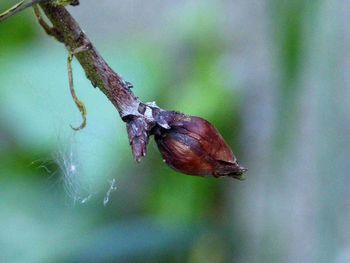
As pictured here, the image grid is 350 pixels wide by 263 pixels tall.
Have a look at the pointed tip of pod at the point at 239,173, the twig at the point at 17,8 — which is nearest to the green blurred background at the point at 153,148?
the pointed tip of pod at the point at 239,173

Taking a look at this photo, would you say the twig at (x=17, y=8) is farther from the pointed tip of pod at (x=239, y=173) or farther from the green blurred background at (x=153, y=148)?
the green blurred background at (x=153, y=148)

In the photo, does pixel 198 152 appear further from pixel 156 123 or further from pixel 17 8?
pixel 17 8

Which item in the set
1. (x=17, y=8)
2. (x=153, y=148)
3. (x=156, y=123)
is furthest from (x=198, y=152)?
(x=153, y=148)

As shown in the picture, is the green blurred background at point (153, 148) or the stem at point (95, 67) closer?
the stem at point (95, 67)

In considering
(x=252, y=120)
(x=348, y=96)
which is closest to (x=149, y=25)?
(x=252, y=120)

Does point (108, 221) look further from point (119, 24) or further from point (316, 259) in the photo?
point (316, 259)

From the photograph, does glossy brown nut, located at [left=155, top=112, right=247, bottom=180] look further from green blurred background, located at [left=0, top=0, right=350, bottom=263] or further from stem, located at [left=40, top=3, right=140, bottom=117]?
green blurred background, located at [left=0, top=0, right=350, bottom=263]

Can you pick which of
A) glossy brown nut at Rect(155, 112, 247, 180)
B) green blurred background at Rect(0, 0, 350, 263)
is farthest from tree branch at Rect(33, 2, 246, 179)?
green blurred background at Rect(0, 0, 350, 263)
